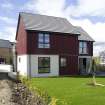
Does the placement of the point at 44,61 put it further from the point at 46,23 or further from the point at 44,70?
the point at 46,23

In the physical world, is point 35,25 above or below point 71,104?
above

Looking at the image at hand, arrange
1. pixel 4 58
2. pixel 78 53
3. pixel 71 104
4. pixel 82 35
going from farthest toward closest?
pixel 4 58 < pixel 82 35 < pixel 78 53 < pixel 71 104

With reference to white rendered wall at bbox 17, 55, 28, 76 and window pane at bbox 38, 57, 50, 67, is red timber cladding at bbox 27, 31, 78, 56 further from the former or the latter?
white rendered wall at bbox 17, 55, 28, 76

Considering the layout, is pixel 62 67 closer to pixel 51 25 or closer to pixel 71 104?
pixel 51 25

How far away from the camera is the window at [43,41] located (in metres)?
36.9

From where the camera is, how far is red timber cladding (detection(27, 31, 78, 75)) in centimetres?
3628

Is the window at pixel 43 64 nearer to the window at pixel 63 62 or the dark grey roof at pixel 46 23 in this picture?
the window at pixel 63 62

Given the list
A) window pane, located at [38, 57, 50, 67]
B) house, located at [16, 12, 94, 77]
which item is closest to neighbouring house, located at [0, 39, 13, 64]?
house, located at [16, 12, 94, 77]

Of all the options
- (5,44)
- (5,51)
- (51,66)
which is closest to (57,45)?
(51,66)

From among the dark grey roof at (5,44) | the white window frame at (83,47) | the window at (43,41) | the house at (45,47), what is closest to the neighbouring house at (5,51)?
the dark grey roof at (5,44)

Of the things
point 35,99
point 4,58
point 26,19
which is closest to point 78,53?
point 26,19

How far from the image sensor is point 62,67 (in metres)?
38.8

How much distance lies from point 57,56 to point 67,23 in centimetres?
670

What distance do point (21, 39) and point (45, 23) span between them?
4075 millimetres
